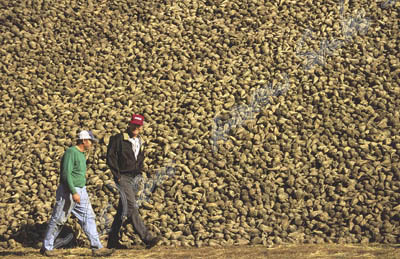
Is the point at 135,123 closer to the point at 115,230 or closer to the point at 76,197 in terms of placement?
the point at 76,197

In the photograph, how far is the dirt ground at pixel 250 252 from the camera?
790 centimetres

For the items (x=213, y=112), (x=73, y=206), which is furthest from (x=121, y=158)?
(x=213, y=112)

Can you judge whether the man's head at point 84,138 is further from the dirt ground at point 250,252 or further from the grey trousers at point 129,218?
the dirt ground at point 250,252

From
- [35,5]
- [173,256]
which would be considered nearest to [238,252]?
[173,256]

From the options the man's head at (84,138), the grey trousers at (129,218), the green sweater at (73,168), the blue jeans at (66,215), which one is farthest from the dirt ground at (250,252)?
the man's head at (84,138)

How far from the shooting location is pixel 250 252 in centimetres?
819

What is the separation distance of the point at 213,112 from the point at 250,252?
148 inches

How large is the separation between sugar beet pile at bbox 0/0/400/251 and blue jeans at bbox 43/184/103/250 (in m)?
1.06

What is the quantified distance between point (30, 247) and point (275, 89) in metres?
6.07

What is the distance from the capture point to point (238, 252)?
8.22 m

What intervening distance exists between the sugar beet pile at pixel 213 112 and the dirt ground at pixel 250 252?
0.95 ft

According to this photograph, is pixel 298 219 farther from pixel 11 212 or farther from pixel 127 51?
pixel 127 51

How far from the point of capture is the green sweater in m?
7.81

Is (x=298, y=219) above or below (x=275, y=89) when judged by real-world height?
below
